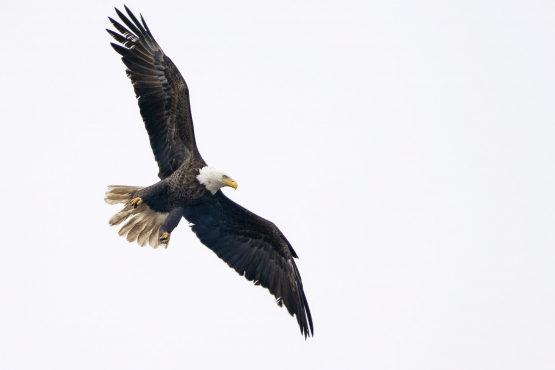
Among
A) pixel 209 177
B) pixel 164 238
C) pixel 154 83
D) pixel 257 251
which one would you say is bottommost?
pixel 164 238

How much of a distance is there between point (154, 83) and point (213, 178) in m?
1.42

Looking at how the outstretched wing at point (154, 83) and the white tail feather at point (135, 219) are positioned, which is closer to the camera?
the outstretched wing at point (154, 83)

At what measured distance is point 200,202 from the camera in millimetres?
10891

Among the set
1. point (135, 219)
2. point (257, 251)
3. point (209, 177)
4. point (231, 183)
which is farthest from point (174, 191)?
point (257, 251)

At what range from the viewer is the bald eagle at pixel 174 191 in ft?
34.8

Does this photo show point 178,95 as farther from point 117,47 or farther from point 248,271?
point 248,271

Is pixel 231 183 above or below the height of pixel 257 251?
above

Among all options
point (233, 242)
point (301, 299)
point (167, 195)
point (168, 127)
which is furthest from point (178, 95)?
point (301, 299)

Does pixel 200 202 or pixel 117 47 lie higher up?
pixel 117 47

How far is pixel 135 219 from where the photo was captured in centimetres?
1141

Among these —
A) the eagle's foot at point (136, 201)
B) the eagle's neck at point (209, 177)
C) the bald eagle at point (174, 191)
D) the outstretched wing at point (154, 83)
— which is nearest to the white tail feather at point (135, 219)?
the bald eagle at point (174, 191)

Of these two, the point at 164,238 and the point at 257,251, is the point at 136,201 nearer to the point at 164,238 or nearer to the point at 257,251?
the point at 164,238

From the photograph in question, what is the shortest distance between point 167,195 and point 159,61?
1703 mm

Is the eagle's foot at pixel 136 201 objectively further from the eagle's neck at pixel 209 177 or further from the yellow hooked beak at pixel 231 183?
the yellow hooked beak at pixel 231 183
